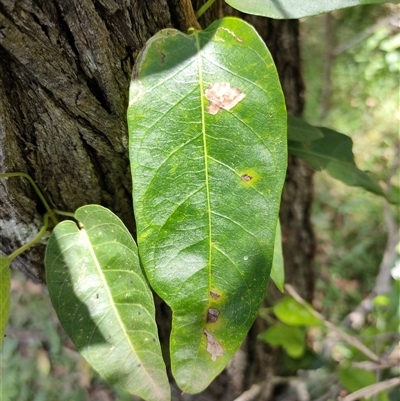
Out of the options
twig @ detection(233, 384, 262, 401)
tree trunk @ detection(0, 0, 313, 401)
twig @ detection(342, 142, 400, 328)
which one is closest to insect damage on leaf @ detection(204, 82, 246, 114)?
tree trunk @ detection(0, 0, 313, 401)

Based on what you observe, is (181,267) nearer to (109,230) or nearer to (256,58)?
(109,230)

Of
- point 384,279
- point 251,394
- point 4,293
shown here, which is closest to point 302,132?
point 4,293

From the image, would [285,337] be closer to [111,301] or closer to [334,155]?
[334,155]

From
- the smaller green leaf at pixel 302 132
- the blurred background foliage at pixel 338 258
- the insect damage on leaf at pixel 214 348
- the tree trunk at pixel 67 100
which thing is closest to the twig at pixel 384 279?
the blurred background foliage at pixel 338 258


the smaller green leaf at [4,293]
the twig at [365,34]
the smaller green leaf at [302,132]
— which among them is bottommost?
the twig at [365,34]

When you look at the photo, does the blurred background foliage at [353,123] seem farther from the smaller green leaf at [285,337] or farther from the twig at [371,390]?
the twig at [371,390]

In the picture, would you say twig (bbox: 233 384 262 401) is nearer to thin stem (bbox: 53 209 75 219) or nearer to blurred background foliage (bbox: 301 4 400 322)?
blurred background foliage (bbox: 301 4 400 322)
